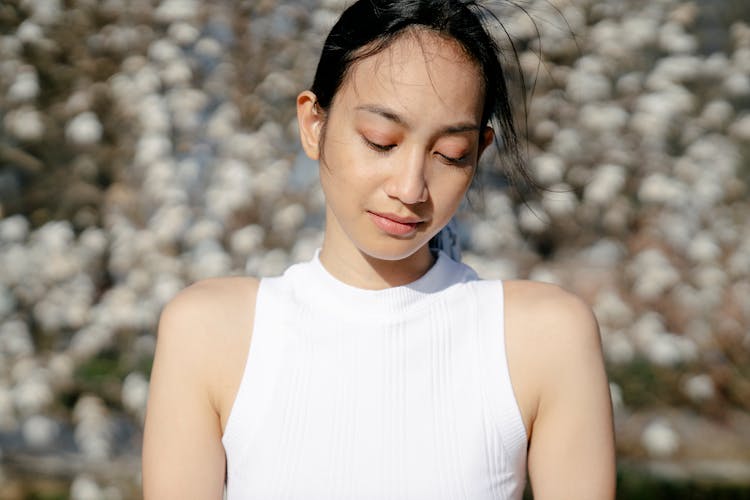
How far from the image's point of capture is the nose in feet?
3.39

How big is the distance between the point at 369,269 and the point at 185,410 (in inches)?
12.1

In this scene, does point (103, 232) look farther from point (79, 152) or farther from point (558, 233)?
Answer: point (558, 233)

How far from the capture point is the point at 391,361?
1.16m

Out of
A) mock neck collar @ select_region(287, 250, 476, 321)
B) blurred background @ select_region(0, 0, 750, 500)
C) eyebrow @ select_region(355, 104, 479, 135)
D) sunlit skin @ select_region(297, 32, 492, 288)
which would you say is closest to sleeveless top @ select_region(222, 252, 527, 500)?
mock neck collar @ select_region(287, 250, 476, 321)

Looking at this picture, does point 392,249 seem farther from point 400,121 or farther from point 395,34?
point 395,34

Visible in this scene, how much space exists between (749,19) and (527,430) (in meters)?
Result: 2.82

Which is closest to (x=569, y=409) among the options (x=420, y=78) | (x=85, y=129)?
(x=420, y=78)

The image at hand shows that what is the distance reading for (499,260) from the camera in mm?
2947

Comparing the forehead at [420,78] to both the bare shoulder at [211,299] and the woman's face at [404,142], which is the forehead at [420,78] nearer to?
the woman's face at [404,142]

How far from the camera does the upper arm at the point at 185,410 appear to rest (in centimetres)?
109

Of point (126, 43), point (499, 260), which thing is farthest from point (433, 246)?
point (126, 43)

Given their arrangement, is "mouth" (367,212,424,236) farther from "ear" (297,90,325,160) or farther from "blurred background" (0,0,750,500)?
"blurred background" (0,0,750,500)

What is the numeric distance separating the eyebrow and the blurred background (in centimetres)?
172

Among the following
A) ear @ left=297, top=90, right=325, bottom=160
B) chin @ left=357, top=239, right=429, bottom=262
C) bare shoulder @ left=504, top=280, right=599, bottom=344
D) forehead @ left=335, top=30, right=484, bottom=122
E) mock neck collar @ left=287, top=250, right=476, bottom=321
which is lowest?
mock neck collar @ left=287, top=250, right=476, bottom=321
